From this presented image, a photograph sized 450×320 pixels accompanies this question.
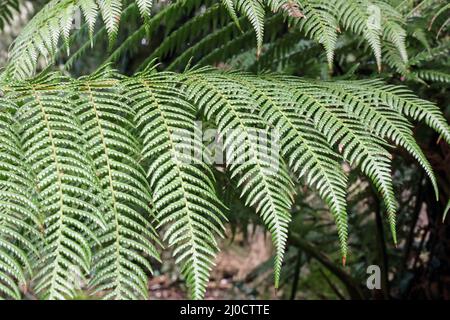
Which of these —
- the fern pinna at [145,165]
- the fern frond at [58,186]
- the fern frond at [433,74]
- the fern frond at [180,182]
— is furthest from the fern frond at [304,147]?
the fern frond at [433,74]

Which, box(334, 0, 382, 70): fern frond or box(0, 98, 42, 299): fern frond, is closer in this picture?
box(0, 98, 42, 299): fern frond

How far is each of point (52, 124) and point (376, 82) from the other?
586 mm

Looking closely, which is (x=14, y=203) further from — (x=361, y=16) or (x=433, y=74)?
(x=433, y=74)

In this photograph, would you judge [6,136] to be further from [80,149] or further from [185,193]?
[185,193]

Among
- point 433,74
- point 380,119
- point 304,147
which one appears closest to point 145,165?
point 304,147

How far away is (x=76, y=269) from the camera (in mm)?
650

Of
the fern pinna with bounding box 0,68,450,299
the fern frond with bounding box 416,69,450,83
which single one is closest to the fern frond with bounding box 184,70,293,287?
the fern pinna with bounding box 0,68,450,299

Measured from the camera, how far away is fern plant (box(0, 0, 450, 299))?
0.69 metres

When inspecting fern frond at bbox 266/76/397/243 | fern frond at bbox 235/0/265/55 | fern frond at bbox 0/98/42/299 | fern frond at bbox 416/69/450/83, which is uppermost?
fern frond at bbox 416/69/450/83

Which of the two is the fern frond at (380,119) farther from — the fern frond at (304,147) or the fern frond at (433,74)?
the fern frond at (433,74)

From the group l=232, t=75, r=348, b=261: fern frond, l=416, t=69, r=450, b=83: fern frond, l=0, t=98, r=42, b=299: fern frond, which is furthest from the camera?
l=416, t=69, r=450, b=83: fern frond

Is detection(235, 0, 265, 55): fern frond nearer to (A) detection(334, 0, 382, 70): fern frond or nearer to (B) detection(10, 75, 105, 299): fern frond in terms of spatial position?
(A) detection(334, 0, 382, 70): fern frond

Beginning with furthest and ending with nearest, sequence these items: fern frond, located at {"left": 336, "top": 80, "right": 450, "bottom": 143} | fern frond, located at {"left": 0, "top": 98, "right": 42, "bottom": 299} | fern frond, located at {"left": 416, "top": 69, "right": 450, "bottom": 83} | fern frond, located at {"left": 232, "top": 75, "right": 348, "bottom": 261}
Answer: fern frond, located at {"left": 416, "top": 69, "right": 450, "bottom": 83}
fern frond, located at {"left": 336, "top": 80, "right": 450, "bottom": 143}
fern frond, located at {"left": 232, "top": 75, "right": 348, "bottom": 261}
fern frond, located at {"left": 0, "top": 98, "right": 42, "bottom": 299}
